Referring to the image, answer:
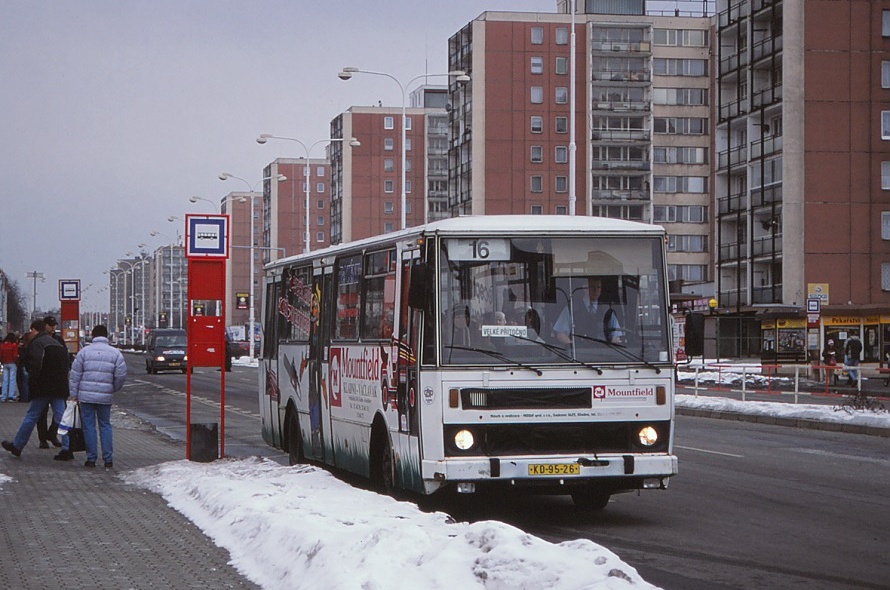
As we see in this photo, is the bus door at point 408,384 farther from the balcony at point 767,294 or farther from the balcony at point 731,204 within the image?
the balcony at point 731,204

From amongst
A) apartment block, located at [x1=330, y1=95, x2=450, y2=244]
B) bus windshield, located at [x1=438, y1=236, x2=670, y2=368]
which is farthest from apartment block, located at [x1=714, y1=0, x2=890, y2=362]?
apartment block, located at [x1=330, y1=95, x2=450, y2=244]

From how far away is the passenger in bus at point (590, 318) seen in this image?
12414mm

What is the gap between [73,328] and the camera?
138ft

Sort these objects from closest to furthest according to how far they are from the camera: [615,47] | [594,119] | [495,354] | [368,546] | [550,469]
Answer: [368,546] → [550,469] → [495,354] → [615,47] → [594,119]

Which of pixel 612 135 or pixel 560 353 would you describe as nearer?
pixel 560 353

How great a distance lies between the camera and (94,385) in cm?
1811

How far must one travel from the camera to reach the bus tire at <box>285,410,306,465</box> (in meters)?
17.6

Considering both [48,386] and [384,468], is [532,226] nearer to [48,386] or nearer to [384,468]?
[384,468]

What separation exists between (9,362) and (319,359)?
25.6 metres

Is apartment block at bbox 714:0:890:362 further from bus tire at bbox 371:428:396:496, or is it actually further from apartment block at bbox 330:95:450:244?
apartment block at bbox 330:95:450:244

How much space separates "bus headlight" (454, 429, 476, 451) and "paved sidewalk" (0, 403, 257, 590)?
2.35 meters

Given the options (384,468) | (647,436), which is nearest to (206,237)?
(384,468)

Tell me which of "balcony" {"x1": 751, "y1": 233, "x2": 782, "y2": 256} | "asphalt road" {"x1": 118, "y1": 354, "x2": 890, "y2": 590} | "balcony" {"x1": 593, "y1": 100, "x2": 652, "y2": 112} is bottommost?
"asphalt road" {"x1": 118, "y1": 354, "x2": 890, "y2": 590}

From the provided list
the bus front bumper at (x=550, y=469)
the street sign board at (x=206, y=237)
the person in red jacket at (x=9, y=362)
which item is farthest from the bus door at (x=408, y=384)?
the person in red jacket at (x=9, y=362)
